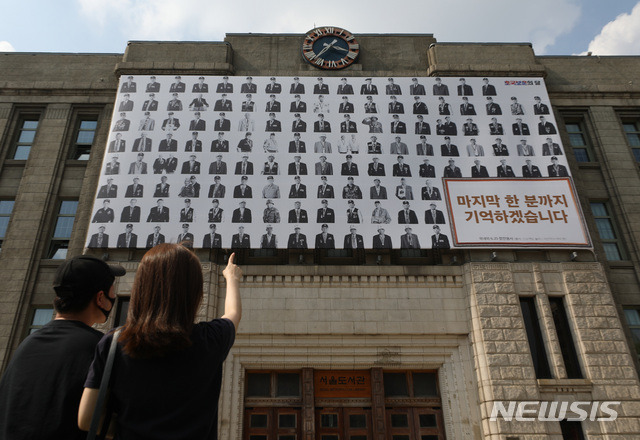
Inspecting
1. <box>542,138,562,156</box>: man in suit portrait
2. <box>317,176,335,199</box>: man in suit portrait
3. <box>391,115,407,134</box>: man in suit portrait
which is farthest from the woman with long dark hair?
<box>542,138,562,156</box>: man in suit portrait

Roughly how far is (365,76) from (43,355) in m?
18.3

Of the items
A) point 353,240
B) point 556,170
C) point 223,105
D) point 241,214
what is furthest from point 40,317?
point 556,170

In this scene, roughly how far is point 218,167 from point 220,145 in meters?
1.03

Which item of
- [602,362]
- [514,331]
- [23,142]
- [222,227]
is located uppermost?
[23,142]

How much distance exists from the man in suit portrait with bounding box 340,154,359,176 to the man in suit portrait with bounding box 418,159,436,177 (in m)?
2.48

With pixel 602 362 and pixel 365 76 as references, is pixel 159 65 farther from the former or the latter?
pixel 602 362

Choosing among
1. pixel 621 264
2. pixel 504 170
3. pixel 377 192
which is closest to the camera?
pixel 377 192

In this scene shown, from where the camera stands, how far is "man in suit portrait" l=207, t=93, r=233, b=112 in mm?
17656

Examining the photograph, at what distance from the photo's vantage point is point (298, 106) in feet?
58.4

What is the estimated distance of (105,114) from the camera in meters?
18.6

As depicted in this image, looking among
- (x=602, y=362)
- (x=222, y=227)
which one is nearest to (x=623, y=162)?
(x=602, y=362)

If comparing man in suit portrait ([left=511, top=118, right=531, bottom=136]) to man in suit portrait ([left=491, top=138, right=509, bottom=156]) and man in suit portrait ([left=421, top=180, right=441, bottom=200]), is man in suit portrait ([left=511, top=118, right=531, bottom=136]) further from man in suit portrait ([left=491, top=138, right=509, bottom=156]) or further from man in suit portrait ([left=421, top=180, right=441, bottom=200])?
man in suit portrait ([left=421, top=180, right=441, bottom=200])

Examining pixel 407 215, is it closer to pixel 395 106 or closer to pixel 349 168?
pixel 349 168

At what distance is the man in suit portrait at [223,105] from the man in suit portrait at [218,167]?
2.40m
